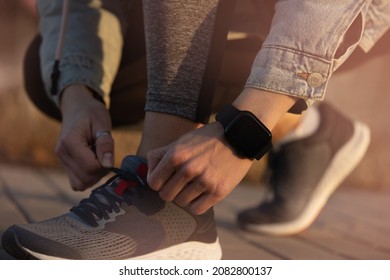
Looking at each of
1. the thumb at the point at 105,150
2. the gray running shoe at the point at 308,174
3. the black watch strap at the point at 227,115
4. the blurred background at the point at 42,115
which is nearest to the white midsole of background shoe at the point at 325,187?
the gray running shoe at the point at 308,174

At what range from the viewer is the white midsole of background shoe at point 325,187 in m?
1.40

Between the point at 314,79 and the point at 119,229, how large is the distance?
13.8 inches

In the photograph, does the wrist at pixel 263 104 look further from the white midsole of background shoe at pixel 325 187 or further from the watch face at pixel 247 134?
the white midsole of background shoe at pixel 325 187

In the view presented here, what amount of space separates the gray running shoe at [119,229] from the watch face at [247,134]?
18cm

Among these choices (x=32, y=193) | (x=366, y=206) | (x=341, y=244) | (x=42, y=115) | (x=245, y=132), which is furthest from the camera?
(x=42, y=115)

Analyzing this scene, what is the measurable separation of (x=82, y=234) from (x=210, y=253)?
0.21 meters

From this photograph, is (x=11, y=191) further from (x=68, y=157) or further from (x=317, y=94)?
(x=317, y=94)

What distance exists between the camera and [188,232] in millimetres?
972

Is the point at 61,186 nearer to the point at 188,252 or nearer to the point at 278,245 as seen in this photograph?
the point at 278,245

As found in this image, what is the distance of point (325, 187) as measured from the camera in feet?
4.67

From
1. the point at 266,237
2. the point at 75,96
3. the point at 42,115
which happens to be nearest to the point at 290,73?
the point at 75,96

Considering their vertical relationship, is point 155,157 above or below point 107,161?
above

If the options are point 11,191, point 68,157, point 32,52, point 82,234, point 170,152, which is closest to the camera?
point 170,152
